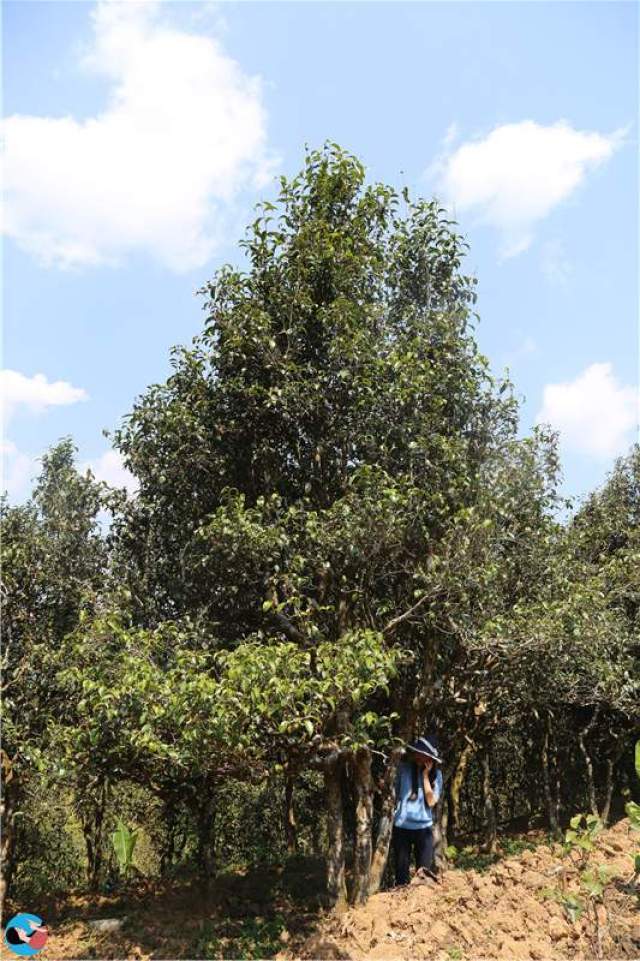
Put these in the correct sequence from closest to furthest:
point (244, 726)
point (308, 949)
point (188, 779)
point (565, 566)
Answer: point (244, 726) < point (308, 949) < point (188, 779) < point (565, 566)

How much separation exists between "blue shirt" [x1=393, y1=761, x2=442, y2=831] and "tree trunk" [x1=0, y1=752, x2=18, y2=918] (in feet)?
18.6

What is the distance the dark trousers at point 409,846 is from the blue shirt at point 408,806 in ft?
0.85

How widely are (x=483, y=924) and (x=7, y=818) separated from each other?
746 cm

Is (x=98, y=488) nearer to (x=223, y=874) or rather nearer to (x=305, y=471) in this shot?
(x=305, y=471)

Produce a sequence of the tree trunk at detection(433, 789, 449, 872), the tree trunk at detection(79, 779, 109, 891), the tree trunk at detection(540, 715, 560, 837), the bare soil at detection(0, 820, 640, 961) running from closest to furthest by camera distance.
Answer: the bare soil at detection(0, 820, 640, 961), the tree trunk at detection(433, 789, 449, 872), the tree trunk at detection(79, 779, 109, 891), the tree trunk at detection(540, 715, 560, 837)

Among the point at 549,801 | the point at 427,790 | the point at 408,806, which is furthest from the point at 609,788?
the point at 408,806

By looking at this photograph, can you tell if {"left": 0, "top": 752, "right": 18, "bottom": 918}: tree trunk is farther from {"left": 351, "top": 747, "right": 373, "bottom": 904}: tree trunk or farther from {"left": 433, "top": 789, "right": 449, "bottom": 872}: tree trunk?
{"left": 433, "top": 789, "right": 449, "bottom": 872}: tree trunk

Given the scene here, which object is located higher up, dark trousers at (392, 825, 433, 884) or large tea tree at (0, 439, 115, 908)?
large tea tree at (0, 439, 115, 908)

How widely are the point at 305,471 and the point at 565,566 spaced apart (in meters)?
4.61

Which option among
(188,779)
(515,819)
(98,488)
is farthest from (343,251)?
(515,819)

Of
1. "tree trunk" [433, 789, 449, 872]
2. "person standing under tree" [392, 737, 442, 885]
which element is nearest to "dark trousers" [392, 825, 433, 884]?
"person standing under tree" [392, 737, 442, 885]

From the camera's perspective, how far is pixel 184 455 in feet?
36.9

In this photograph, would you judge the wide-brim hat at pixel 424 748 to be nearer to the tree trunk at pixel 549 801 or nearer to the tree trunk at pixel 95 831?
the tree trunk at pixel 549 801

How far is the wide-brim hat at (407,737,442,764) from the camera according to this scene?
11414 millimetres
